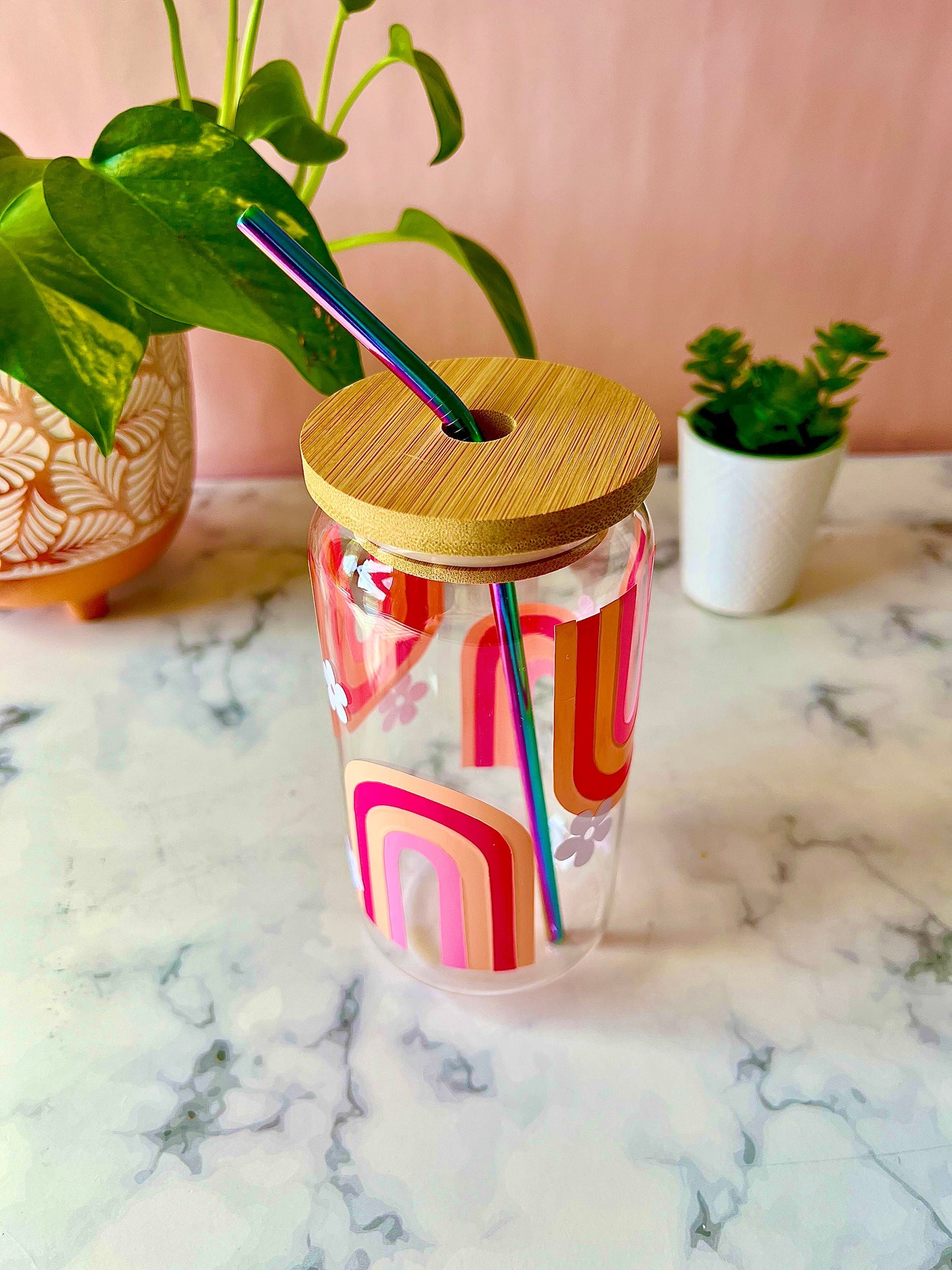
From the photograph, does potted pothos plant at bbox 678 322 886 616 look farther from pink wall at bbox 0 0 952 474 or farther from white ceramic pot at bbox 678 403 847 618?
pink wall at bbox 0 0 952 474

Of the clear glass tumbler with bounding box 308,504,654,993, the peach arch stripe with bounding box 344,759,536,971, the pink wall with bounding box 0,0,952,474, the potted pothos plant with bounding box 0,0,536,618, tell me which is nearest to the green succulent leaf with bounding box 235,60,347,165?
the potted pothos plant with bounding box 0,0,536,618

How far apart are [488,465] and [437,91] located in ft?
1.16

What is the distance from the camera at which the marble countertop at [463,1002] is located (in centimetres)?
42

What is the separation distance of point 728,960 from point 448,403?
0.34m

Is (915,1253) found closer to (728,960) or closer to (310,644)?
(728,960)

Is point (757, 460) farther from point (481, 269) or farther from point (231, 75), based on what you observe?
point (231, 75)

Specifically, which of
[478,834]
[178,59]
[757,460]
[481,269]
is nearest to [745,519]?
[757,460]

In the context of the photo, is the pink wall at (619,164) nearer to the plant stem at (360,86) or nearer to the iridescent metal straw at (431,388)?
the plant stem at (360,86)

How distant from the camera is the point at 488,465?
14.5 inches

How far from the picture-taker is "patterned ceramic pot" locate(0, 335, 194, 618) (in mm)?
603

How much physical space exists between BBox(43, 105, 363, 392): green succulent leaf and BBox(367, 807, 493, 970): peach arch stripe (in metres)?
0.23

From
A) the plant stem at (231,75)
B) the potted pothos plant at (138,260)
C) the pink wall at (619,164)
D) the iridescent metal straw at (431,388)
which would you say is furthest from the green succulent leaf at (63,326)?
the pink wall at (619,164)

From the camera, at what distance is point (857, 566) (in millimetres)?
822

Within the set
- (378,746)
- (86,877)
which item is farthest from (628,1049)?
(86,877)
